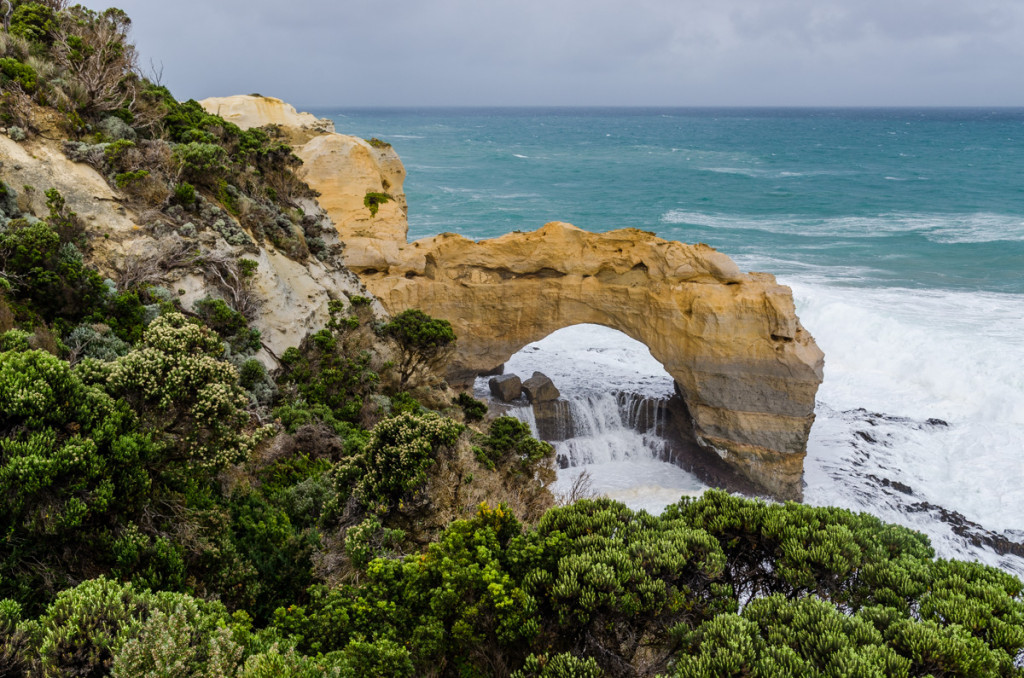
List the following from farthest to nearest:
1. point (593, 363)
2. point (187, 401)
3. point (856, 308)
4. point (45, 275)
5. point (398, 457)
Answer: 1. point (856, 308)
2. point (593, 363)
3. point (45, 275)
4. point (398, 457)
5. point (187, 401)

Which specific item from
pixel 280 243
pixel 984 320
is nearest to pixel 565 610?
pixel 280 243

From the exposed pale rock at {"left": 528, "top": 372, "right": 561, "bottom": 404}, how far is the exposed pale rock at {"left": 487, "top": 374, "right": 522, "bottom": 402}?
0.43 metres

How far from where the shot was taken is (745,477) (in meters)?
19.8

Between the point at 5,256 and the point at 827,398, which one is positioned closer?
the point at 5,256

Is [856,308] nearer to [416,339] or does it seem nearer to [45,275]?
[416,339]

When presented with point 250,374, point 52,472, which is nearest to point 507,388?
point 250,374

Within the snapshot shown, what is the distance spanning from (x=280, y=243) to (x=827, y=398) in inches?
789

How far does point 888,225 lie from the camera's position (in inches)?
1956

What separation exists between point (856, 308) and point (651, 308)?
16.2 m

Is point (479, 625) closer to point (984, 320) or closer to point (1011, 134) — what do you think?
point (984, 320)

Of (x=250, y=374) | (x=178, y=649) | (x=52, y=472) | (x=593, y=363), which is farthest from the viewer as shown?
(x=593, y=363)

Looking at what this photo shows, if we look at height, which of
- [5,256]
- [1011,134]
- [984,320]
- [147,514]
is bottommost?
[984,320]

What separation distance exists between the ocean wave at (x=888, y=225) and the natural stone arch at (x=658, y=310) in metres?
33.0

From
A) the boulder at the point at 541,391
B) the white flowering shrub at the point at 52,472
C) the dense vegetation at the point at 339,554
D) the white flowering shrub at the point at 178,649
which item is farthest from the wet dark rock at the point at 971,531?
the white flowering shrub at the point at 52,472
